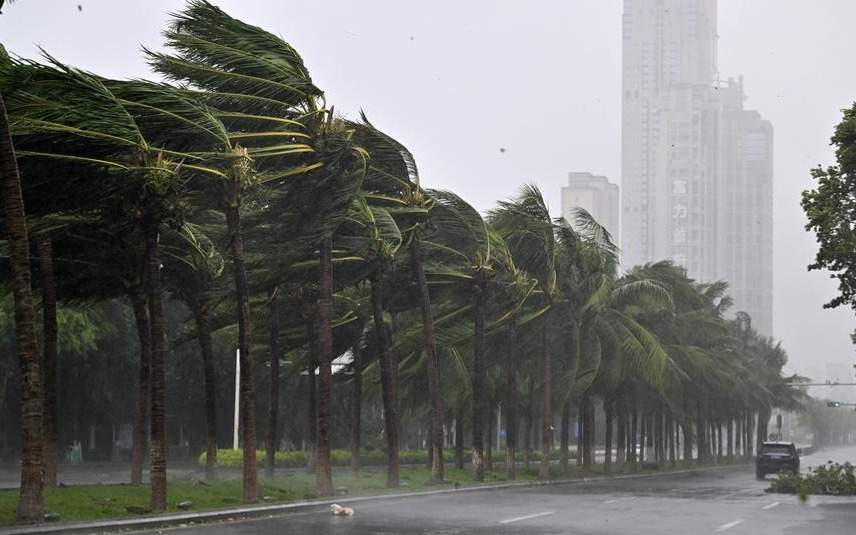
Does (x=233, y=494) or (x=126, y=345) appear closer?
(x=233, y=494)

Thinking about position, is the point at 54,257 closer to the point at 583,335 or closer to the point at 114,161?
the point at 114,161

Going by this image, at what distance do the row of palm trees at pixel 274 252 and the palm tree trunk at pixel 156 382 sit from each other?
0.05 metres

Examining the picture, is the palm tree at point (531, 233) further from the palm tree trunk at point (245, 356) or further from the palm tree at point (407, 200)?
the palm tree trunk at point (245, 356)

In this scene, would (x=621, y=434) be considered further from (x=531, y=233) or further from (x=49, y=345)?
(x=49, y=345)

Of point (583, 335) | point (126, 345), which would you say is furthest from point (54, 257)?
point (126, 345)

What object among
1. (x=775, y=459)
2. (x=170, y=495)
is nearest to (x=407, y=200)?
(x=170, y=495)

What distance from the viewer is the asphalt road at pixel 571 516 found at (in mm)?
21172

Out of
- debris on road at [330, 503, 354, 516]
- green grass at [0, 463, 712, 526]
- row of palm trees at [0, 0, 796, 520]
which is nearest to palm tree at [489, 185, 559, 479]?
row of palm trees at [0, 0, 796, 520]

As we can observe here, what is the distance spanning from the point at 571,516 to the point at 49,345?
1209 centimetres

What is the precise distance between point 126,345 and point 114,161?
125ft

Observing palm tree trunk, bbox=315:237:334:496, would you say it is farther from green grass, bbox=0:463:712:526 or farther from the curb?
the curb

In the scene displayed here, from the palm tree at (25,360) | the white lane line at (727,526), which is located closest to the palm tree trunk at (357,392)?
the white lane line at (727,526)

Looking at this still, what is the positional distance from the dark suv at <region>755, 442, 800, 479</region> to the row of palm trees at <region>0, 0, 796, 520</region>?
5623 mm

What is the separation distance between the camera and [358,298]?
42406mm
